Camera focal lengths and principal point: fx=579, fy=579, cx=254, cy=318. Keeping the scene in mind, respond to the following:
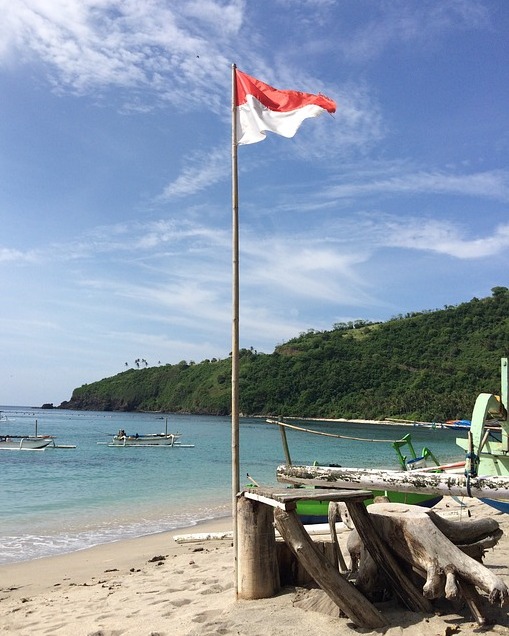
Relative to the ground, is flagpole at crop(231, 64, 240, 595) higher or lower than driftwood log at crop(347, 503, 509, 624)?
higher

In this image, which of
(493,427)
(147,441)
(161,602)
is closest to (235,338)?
(161,602)

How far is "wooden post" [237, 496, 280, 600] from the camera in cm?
559

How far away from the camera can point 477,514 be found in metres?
13.8

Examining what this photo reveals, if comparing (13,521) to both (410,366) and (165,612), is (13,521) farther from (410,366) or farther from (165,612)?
(410,366)

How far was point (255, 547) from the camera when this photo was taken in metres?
5.59

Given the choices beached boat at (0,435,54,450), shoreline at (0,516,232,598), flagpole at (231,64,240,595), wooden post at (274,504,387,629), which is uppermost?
flagpole at (231,64,240,595)

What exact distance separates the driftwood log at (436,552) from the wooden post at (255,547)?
868mm

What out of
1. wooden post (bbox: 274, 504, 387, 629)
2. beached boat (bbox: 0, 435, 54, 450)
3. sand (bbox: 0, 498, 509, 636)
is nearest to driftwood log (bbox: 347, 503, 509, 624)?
sand (bbox: 0, 498, 509, 636)

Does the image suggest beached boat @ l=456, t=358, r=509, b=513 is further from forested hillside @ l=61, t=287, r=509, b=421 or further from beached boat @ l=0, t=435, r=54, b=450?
forested hillside @ l=61, t=287, r=509, b=421

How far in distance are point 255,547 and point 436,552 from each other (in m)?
1.70

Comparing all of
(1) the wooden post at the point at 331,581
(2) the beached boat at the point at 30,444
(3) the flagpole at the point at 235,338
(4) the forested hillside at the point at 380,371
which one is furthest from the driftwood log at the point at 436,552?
(4) the forested hillside at the point at 380,371

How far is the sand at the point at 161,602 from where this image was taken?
4.94 meters

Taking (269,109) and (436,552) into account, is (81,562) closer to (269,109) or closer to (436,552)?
(436,552)

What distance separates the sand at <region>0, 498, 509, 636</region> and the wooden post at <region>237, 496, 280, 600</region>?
14 cm
